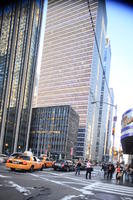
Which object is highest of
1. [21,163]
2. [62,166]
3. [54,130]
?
[54,130]

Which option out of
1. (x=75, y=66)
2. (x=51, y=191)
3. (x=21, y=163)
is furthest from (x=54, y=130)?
(x=51, y=191)

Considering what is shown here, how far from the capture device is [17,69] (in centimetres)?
9188

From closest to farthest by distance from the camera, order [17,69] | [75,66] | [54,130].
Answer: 1. [17,69]
2. [54,130]
3. [75,66]

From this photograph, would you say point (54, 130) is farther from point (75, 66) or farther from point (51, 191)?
point (51, 191)

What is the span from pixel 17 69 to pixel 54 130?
3538 cm

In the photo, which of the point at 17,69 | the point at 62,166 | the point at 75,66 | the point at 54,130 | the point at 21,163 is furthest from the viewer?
the point at 75,66

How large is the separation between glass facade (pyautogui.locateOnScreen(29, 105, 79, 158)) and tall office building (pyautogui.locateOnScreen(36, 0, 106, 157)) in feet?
87.5

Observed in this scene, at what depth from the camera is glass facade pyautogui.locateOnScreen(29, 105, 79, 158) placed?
114 metres

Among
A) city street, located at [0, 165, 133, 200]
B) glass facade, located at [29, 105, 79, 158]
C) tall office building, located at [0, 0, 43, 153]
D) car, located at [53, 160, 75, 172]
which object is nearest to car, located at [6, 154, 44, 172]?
city street, located at [0, 165, 133, 200]

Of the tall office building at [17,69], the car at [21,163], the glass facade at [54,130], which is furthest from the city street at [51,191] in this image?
the glass facade at [54,130]

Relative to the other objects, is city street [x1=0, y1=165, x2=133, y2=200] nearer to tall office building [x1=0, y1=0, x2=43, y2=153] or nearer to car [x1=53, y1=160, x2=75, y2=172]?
car [x1=53, y1=160, x2=75, y2=172]

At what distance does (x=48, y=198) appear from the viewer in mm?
9500

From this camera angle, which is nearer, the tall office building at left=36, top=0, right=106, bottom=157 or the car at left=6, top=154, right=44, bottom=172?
the car at left=6, top=154, right=44, bottom=172

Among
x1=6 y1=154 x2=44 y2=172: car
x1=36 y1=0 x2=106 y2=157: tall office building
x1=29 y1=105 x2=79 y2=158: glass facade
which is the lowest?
x1=6 y1=154 x2=44 y2=172: car
